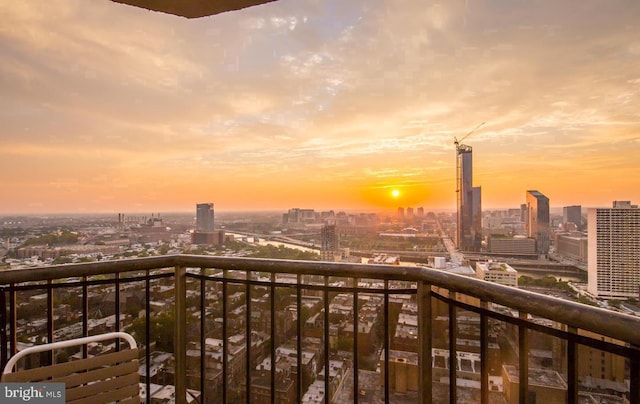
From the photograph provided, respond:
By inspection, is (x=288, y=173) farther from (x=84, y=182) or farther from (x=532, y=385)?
(x=532, y=385)

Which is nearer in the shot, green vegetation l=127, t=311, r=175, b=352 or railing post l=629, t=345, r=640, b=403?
railing post l=629, t=345, r=640, b=403

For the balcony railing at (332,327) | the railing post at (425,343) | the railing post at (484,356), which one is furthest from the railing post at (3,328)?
the railing post at (484,356)

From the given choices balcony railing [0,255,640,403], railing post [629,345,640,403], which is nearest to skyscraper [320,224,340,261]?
balcony railing [0,255,640,403]

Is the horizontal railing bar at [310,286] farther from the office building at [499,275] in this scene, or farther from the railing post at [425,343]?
the office building at [499,275]

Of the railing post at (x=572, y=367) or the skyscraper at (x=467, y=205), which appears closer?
the railing post at (x=572, y=367)

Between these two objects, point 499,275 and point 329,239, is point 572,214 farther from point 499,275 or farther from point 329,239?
point 329,239

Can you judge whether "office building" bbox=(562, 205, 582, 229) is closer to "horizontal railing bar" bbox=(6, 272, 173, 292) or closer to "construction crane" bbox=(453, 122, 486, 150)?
"construction crane" bbox=(453, 122, 486, 150)

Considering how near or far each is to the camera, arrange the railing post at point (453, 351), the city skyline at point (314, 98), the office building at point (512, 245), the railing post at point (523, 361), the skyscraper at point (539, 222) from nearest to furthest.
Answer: the railing post at point (523, 361), the railing post at point (453, 351), the city skyline at point (314, 98), the skyscraper at point (539, 222), the office building at point (512, 245)
